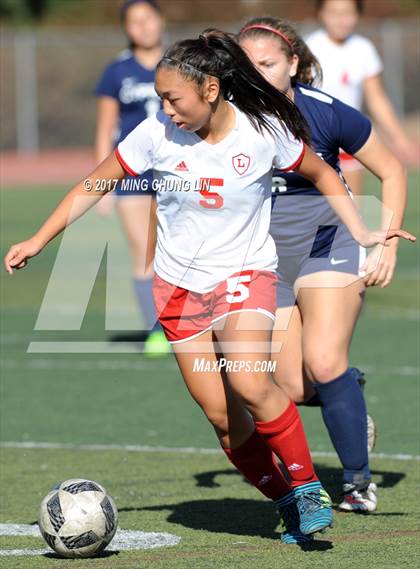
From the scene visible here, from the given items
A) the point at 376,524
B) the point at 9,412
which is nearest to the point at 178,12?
the point at 9,412

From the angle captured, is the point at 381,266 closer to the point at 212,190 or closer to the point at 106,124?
the point at 212,190

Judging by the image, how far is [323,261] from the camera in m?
5.73

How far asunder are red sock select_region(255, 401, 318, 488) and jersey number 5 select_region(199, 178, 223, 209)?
83 cm

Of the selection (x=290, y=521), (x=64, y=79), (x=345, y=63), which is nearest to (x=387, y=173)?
(x=290, y=521)

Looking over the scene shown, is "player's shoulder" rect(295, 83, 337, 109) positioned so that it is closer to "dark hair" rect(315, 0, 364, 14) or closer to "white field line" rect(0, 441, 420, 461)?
"white field line" rect(0, 441, 420, 461)

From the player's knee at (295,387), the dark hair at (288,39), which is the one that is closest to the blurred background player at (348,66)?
the dark hair at (288,39)

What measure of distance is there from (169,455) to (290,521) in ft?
6.23

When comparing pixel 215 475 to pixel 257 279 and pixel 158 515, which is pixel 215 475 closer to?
pixel 158 515

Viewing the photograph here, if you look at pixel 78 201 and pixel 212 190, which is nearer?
pixel 212 190

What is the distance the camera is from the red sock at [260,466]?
205 inches

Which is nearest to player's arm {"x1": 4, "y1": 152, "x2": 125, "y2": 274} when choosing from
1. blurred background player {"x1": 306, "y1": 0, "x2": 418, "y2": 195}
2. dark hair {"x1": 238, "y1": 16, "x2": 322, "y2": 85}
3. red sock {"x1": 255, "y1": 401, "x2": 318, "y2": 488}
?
dark hair {"x1": 238, "y1": 16, "x2": 322, "y2": 85}

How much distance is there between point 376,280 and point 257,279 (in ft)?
1.89

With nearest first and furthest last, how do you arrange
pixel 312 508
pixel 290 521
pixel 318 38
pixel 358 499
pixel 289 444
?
pixel 312 508
pixel 289 444
pixel 290 521
pixel 358 499
pixel 318 38

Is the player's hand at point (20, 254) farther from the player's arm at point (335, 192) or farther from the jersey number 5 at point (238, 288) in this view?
the player's arm at point (335, 192)
